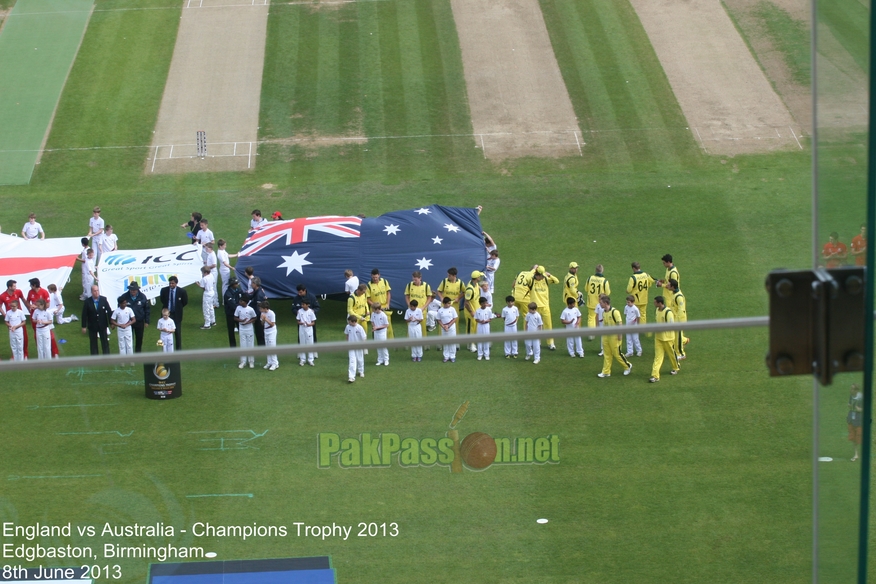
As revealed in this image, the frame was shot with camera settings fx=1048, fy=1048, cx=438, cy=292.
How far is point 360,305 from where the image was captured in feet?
60.1

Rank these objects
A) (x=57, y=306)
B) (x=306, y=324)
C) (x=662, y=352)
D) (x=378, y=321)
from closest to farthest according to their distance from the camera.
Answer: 1. (x=662, y=352)
2. (x=306, y=324)
3. (x=378, y=321)
4. (x=57, y=306)

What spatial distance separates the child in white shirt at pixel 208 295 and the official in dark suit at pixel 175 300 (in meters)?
0.41

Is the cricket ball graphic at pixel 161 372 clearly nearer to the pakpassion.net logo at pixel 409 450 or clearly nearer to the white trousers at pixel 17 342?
the pakpassion.net logo at pixel 409 450

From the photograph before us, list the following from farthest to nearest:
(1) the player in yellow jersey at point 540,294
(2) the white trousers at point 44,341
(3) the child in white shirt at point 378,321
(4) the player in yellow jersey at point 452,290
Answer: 1. (1) the player in yellow jersey at point 540,294
2. (4) the player in yellow jersey at point 452,290
3. (2) the white trousers at point 44,341
4. (3) the child in white shirt at point 378,321

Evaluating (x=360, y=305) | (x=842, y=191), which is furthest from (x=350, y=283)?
(x=842, y=191)

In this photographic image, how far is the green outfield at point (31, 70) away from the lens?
3170 cm

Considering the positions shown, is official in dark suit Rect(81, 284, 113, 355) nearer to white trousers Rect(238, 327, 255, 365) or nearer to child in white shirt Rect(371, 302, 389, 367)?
white trousers Rect(238, 327, 255, 365)

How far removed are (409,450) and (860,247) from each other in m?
1.96

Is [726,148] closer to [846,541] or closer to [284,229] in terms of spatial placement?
[284,229]

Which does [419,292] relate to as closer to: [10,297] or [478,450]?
[10,297]

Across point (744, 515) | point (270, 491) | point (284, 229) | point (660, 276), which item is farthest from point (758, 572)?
point (660, 276)

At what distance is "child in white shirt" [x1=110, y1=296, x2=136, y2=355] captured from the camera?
1928cm

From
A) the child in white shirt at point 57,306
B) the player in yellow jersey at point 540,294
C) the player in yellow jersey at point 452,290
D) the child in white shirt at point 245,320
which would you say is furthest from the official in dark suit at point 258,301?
the player in yellow jersey at point 540,294

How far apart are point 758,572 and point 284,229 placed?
18.0 meters
